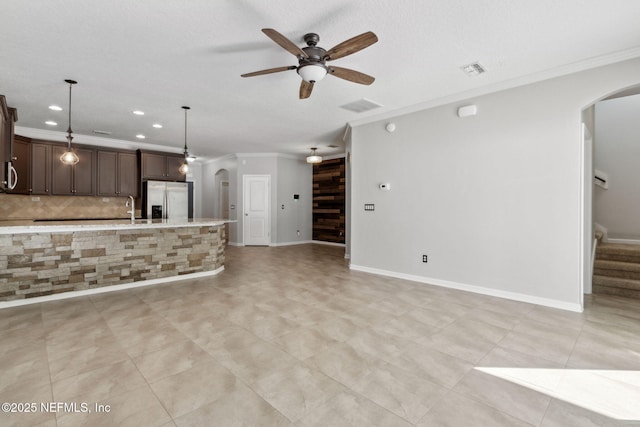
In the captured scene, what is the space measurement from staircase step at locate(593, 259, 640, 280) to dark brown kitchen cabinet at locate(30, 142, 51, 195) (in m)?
9.83

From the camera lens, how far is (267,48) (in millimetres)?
2939

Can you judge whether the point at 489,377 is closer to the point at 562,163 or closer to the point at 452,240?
the point at 452,240

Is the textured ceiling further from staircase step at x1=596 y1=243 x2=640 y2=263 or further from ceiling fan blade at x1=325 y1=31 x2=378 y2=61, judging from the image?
staircase step at x1=596 y1=243 x2=640 y2=263

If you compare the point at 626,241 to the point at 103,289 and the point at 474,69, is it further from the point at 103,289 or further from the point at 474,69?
the point at 103,289

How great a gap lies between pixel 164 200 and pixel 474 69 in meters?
6.96

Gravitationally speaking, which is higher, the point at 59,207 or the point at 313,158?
the point at 313,158

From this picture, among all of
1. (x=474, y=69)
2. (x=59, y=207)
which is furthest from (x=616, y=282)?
(x=59, y=207)

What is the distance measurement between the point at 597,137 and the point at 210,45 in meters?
7.29

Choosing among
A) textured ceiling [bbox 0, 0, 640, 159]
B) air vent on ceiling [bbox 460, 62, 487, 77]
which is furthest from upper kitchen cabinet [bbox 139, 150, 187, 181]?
air vent on ceiling [bbox 460, 62, 487, 77]

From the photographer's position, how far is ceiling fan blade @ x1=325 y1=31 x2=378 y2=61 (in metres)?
2.24

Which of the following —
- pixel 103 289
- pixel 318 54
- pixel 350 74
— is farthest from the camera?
pixel 103 289

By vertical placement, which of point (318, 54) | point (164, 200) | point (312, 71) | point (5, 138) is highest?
point (318, 54)

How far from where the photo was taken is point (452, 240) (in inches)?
169

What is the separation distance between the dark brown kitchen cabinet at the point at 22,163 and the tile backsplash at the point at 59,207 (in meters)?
0.33
